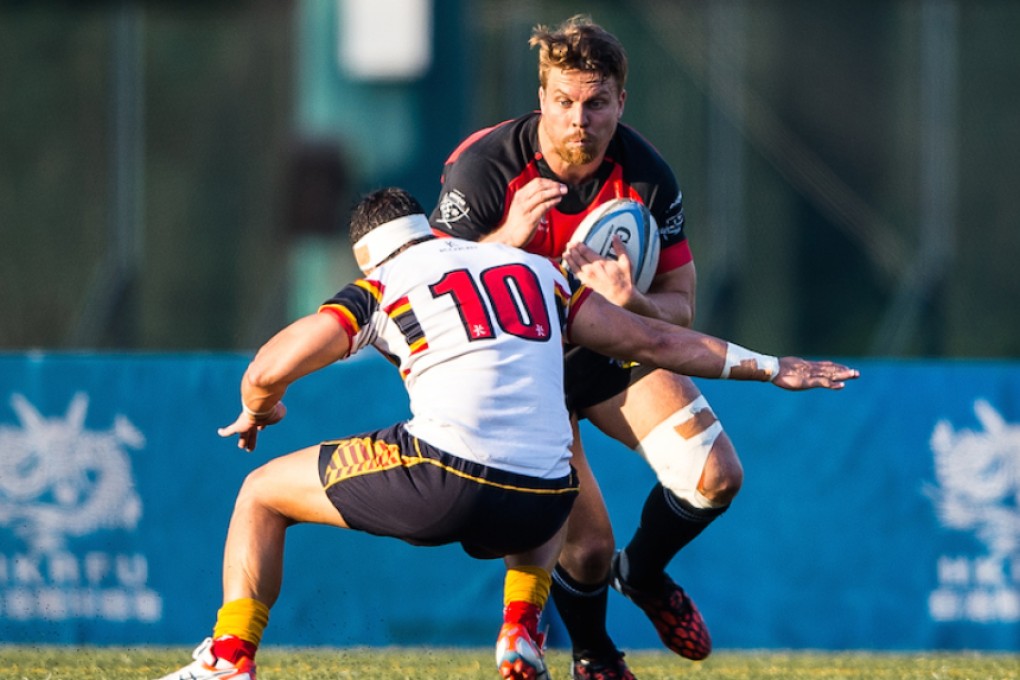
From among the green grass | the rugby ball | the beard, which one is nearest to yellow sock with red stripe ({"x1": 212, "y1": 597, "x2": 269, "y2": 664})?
the green grass

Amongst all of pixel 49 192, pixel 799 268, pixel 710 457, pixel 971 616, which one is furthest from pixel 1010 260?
pixel 710 457

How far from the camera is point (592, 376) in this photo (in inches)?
263

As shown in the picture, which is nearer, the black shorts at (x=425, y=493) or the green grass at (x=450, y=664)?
the black shorts at (x=425, y=493)

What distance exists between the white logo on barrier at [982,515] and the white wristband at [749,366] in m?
3.92

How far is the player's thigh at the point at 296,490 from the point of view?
18.3 ft

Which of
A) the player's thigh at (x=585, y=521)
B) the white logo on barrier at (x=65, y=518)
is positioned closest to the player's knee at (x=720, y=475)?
the player's thigh at (x=585, y=521)

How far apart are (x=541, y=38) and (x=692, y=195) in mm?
9301

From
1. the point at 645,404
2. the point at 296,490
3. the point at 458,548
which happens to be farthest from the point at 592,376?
the point at 458,548

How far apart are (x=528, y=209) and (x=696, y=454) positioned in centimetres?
113

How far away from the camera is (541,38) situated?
20.9ft

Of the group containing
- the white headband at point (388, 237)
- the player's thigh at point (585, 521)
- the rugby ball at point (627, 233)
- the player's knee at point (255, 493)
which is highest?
the white headband at point (388, 237)

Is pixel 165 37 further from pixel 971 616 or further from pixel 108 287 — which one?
pixel 971 616

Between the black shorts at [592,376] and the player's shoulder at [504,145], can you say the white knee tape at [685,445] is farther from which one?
the player's shoulder at [504,145]

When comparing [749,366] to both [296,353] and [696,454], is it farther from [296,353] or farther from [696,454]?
[296,353]
